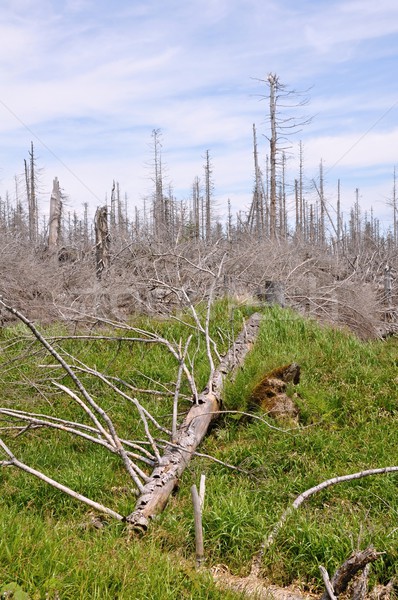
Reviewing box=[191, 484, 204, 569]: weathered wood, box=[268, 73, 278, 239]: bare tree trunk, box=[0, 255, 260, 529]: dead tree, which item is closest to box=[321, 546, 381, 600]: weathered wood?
box=[191, 484, 204, 569]: weathered wood

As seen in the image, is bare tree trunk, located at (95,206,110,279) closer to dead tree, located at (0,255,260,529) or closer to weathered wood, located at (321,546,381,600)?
dead tree, located at (0,255,260,529)

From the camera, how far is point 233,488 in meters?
4.18

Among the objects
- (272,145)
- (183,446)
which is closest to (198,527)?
(183,446)

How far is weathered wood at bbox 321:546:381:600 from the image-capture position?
252 cm

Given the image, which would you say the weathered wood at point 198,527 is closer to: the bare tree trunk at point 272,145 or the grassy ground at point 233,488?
the grassy ground at point 233,488

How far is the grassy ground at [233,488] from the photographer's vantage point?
2.83m

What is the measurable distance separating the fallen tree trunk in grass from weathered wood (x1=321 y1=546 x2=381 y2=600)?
1382 mm

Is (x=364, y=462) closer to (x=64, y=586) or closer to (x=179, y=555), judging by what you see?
(x=179, y=555)

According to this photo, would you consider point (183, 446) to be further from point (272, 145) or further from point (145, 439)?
point (272, 145)

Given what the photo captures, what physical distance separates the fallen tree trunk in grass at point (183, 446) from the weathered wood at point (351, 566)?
1382 mm

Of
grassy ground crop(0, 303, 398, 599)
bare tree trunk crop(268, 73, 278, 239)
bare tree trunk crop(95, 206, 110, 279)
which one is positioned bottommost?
grassy ground crop(0, 303, 398, 599)

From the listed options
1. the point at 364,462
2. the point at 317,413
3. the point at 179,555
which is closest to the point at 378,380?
the point at 317,413

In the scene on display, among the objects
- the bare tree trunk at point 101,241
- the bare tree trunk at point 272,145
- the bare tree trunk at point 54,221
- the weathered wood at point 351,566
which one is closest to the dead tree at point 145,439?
the weathered wood at point 351,566

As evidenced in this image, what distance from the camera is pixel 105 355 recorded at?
7344 mm
